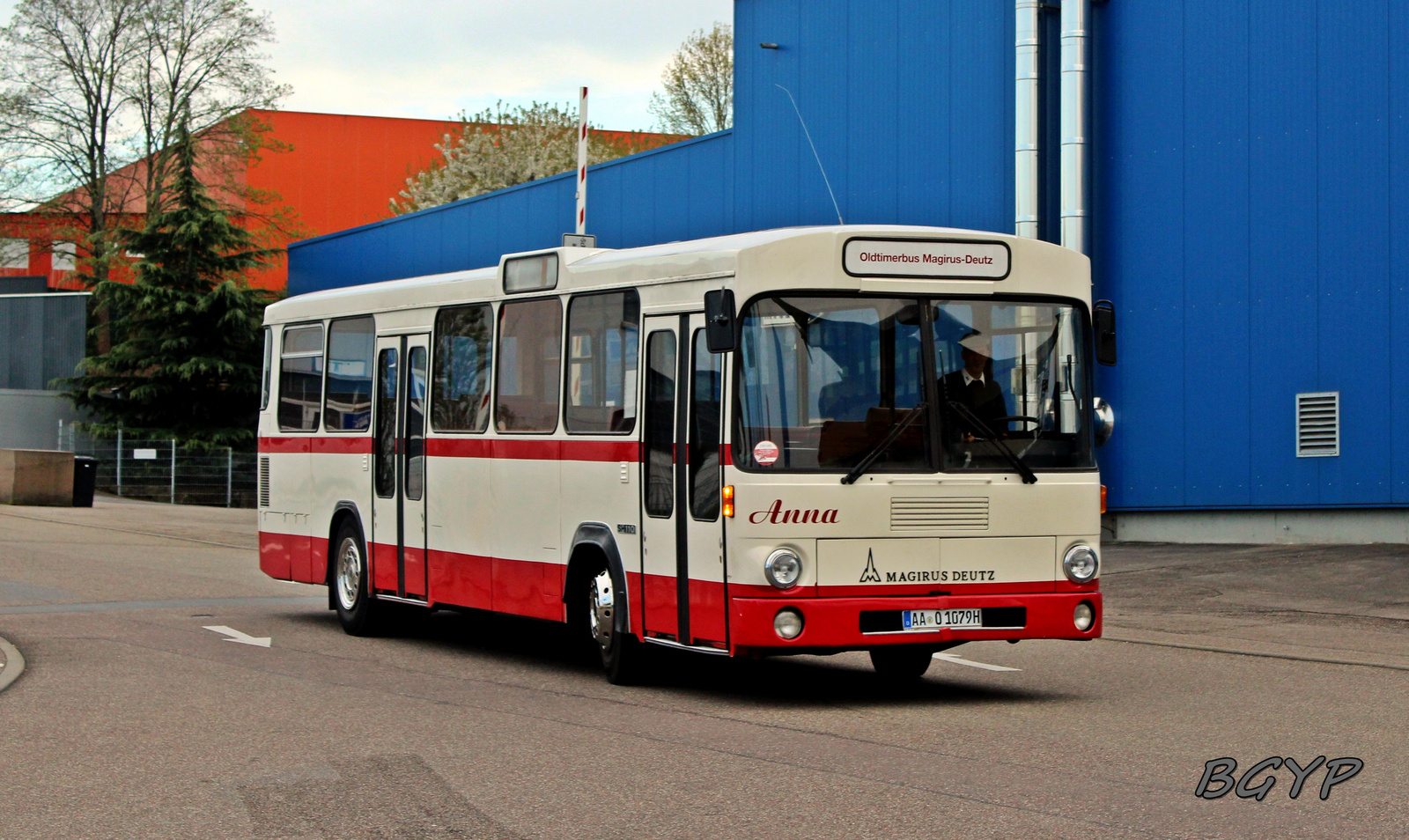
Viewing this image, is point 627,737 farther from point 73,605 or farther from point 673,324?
point 73,605

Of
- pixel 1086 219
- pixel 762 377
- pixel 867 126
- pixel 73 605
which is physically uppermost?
pixel 867 126

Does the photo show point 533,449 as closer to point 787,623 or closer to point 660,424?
point 660,424

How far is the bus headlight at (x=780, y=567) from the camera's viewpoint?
9.91 metres

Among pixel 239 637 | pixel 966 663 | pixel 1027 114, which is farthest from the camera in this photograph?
pixel 1027 114

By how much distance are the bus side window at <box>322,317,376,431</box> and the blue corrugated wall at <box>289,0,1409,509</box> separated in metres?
12.6

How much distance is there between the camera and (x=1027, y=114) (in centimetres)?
2502

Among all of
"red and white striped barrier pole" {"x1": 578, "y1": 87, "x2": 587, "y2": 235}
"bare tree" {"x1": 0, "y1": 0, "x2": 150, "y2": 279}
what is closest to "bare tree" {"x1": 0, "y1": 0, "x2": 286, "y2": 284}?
"bare tree" {"x1": 0, "y1": 0, "x2": 150, "y2": 279}

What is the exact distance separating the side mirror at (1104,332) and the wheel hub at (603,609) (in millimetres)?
3372

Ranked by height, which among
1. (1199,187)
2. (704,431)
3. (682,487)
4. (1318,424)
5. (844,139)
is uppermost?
(844,139)

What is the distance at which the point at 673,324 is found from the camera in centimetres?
1073

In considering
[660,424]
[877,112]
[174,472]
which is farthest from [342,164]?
[660,424]

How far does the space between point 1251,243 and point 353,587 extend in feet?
43.6

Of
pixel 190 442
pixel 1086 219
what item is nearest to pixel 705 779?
pixel 1086 219

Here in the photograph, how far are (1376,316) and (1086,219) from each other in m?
4.38
